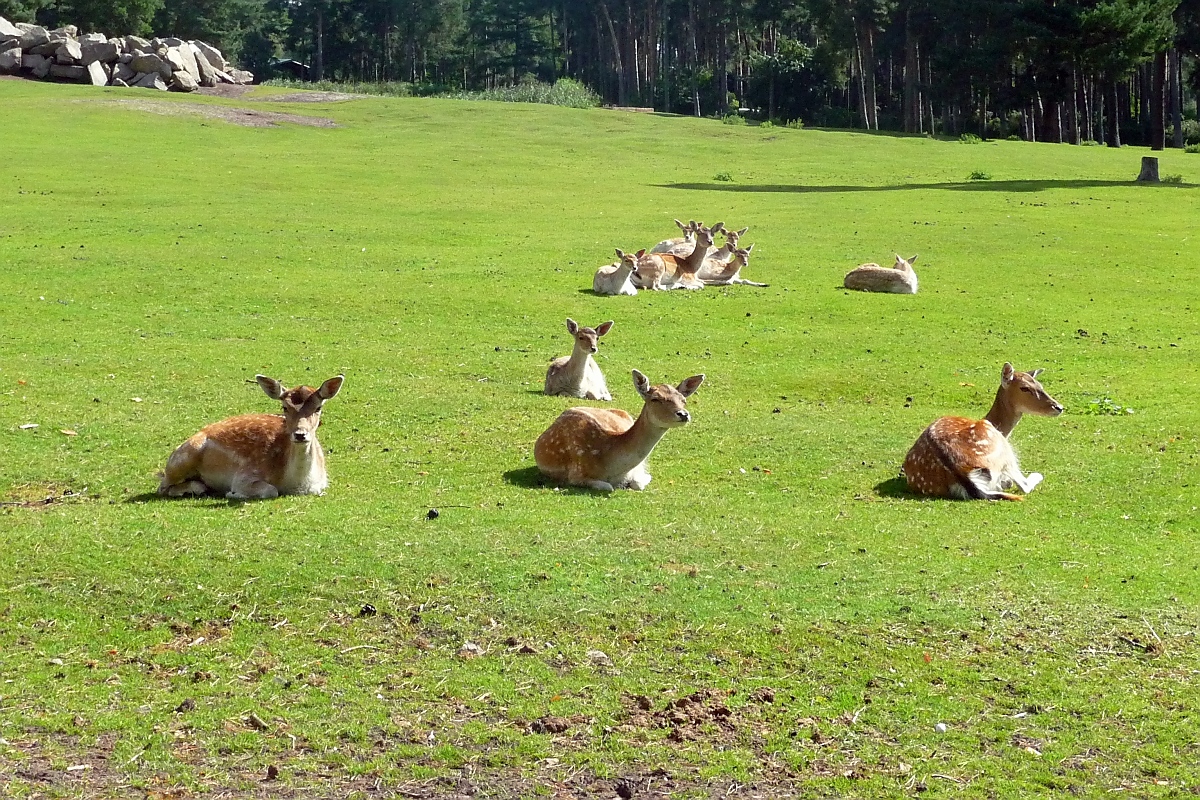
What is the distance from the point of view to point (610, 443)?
10.9 meters

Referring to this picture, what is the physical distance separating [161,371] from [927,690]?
10.8m

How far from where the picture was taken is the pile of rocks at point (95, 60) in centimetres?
6025

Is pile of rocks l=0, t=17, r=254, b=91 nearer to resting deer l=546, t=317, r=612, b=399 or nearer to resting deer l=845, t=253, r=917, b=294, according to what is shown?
resting deer l=845, t=253, r=917, b=294

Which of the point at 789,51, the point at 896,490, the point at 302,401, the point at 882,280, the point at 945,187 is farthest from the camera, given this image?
the point at 789,51

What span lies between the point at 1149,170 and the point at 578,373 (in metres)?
30.6

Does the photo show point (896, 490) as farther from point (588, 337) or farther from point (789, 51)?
point (789, 51)

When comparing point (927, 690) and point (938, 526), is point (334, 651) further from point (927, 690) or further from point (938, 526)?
point (938, 526)

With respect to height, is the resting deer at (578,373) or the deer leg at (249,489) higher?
the resting deer at (578,373)

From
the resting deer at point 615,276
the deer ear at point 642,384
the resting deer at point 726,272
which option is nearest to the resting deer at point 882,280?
the resting deer at point 726,272

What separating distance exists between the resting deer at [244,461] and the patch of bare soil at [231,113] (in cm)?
4097

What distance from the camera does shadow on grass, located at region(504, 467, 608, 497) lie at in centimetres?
1077

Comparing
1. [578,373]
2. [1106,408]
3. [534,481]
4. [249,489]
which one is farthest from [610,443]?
[1106,408]

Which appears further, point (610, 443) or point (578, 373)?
point (578, 373)

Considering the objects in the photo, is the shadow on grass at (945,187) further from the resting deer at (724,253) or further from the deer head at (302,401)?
the deer head at (302,401)
